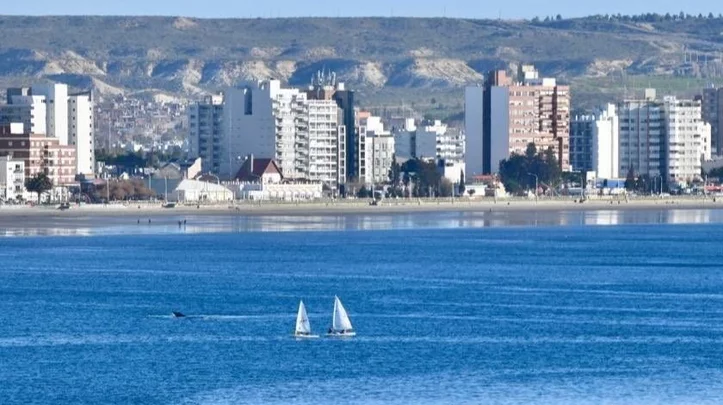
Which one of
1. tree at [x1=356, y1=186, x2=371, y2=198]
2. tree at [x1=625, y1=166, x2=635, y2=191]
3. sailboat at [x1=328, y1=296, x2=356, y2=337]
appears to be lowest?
sailboat at [x1=328, y1=296, x2=356, y2=337]

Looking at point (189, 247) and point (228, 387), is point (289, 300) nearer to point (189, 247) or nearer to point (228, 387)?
point (228, 387)

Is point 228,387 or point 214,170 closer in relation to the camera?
point 228,387

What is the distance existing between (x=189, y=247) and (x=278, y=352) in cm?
4405

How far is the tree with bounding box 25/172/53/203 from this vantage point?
139000mm

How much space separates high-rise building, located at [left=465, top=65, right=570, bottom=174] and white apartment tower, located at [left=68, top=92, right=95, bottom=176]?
100ft

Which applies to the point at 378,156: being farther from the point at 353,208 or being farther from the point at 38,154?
the point at 38,154

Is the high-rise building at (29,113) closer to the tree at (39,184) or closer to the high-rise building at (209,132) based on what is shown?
the high-rise building at (209,132)

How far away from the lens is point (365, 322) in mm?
53938

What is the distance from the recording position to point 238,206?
140m

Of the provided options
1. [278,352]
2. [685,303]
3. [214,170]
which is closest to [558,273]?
[685,303]

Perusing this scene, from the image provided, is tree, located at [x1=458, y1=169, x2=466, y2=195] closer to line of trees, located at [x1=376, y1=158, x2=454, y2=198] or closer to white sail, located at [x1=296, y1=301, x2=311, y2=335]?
line of trees, located at [x1=376, y1=158, x2=454, y2=198]

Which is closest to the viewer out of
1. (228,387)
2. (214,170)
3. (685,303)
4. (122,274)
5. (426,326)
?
(228,387)

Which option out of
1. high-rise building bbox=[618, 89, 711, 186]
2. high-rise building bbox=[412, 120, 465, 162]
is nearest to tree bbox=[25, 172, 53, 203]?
high-rise building bbox=[412, 120, 465, 162]

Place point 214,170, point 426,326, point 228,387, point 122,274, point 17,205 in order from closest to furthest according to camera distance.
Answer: point 228,387 < point 426,326 < point 122,274 < point 17,205 < point 214,170
